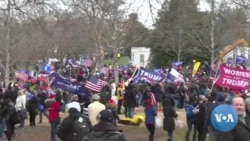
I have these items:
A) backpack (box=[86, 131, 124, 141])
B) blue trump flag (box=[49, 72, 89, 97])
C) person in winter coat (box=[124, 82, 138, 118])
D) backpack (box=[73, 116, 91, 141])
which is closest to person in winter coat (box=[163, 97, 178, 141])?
backpack (box=[73, 116, 91, 141])

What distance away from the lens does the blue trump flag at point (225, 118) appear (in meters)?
6.80

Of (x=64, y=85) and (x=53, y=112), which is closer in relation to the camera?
(x=53, y=112)

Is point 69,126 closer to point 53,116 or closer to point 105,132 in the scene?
point 105,132

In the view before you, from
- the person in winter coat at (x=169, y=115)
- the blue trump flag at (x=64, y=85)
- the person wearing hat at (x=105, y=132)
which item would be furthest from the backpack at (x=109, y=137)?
the blue trump flag at (x=64, y=85)

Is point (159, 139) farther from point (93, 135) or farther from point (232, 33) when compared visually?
point (232, 33)

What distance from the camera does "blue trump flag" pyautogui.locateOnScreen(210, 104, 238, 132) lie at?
22.3 ft

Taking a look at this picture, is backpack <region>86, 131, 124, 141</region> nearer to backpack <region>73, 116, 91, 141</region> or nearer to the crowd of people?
the crowd of people

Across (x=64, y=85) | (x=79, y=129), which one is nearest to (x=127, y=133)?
(x=64, y=85)

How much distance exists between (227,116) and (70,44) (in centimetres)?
4988

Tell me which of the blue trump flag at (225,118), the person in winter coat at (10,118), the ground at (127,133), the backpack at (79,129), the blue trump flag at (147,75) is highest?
the blue trump flag at (147,75)

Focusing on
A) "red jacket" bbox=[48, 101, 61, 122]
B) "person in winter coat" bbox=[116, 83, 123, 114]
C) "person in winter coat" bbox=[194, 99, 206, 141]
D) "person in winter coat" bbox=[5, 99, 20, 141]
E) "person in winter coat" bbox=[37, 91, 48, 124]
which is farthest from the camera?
"person in winter coat" bbox=[116, 83, 123, 114]

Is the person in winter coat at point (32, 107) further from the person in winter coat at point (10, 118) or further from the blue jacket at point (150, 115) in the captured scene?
the blue jacket at point (150, 115)

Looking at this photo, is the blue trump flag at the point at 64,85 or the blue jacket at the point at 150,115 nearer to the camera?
the blue jacket at the point at 150,115

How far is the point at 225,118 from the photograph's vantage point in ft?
22.7
